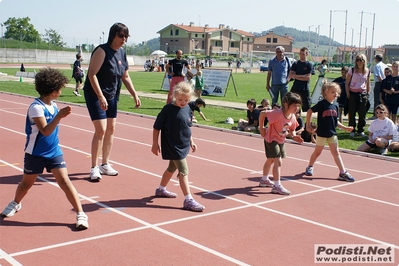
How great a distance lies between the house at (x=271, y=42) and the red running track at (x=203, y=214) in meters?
133

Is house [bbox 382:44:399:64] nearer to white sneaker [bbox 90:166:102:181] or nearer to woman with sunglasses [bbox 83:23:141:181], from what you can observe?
woman with sunglasses [bbox 83:23:141:181]

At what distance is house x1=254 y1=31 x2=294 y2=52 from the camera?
139500 mm

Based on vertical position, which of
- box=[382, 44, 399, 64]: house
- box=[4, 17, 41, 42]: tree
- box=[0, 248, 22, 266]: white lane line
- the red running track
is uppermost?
box=[4, 17, 41, 42]: tree

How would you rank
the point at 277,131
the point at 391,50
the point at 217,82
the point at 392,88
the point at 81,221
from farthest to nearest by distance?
the point at 391,50 < the point at 217,82 < the point at 392,88 < the point at 277,131 < the point at 81,221

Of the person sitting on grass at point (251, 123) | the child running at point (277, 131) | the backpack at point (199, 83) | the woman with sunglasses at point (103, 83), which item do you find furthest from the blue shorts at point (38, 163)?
the backpack at point (199, 83)

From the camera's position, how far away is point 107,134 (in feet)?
25.2

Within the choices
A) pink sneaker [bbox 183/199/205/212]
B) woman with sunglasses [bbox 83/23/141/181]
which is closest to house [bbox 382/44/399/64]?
woman with sunglasses [bbox 83/23/141/181]

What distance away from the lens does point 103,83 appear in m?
7.34

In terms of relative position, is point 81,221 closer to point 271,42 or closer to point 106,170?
point 106,170

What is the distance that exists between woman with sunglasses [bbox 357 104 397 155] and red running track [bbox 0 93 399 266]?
744 mm

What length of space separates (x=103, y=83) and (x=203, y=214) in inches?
104

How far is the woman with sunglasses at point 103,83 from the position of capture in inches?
282

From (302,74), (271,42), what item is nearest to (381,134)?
(302,74)

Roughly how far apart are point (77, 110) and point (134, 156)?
8.00 meters
